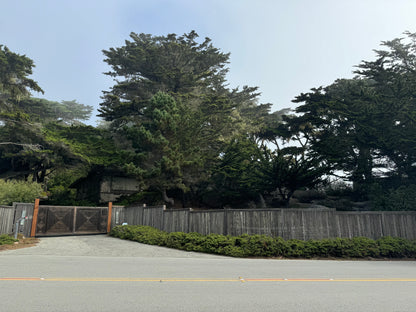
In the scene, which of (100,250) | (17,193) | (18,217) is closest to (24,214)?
(18,217)

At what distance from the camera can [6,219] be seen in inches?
565

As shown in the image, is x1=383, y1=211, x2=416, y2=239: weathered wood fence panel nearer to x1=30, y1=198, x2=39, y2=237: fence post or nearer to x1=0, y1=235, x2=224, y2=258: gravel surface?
x1=0, y1=235, x2=224, y2=258: gravel surface

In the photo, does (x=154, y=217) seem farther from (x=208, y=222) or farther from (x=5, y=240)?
(x=5, y=240)

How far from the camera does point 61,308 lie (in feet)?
14.1

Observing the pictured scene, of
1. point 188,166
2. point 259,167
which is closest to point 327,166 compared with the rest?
point 259,167

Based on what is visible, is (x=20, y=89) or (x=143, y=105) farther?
(x=143, y=105)

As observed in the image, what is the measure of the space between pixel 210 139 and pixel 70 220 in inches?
552

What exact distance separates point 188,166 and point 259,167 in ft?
19.2

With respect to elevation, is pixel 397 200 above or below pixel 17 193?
below

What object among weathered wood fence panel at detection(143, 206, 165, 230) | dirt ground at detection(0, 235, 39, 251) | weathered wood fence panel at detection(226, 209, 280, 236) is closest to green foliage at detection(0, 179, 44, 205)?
dirt ground at detection(0, 235, 39, 251)

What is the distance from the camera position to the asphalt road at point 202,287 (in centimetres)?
458

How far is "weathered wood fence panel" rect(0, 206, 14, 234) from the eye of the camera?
13914 mm

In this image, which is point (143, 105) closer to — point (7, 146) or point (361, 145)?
point (7, 146)

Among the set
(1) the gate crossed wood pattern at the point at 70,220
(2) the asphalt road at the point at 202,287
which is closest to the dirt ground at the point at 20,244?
(1) the gate crossed wood pattern at the point at 70,220
